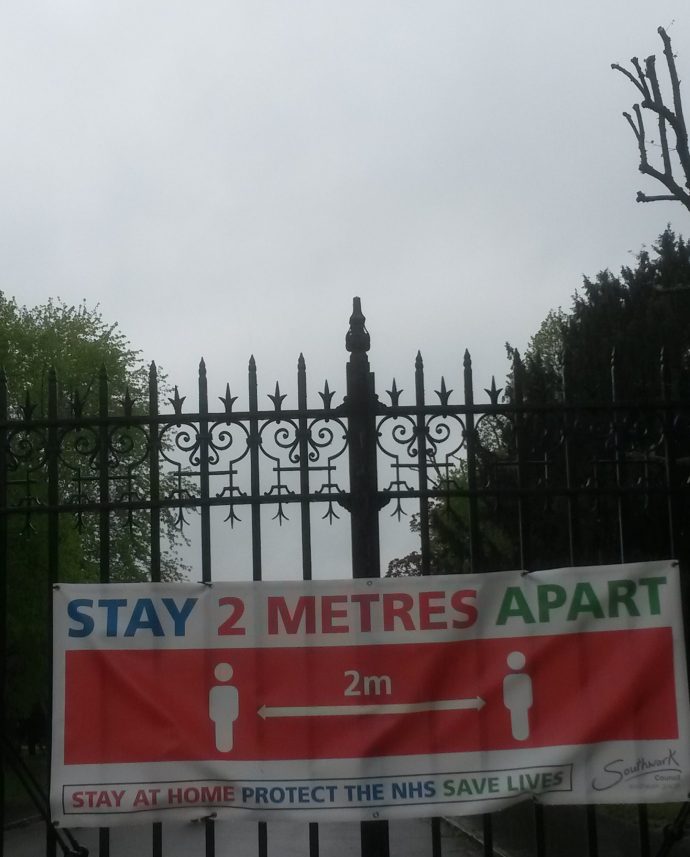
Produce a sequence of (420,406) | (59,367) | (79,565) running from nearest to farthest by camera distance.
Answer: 1. (420,406)
2. (79,565)
3. (59,367)

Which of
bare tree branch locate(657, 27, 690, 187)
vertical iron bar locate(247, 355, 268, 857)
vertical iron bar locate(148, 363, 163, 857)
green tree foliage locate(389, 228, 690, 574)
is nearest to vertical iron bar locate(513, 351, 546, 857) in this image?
green tree foliage locate(389, 228, 690, 574)

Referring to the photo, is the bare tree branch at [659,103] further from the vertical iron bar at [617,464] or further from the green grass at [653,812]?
the green grass at [653,812]

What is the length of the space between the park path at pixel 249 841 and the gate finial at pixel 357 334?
972 centimetres

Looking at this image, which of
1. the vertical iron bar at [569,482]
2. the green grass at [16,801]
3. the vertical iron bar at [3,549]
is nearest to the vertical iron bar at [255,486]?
the vertical iron bar at [3,549]

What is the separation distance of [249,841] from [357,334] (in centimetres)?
1210

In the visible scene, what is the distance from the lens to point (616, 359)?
232 inches

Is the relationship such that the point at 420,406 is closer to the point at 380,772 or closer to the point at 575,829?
the point at 380,772

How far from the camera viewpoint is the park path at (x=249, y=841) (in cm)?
1457

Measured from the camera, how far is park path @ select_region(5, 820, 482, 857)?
47.8 feet

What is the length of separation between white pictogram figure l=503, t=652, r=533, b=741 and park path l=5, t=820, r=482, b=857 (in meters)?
9.21

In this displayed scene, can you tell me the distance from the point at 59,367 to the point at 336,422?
26.4 metres

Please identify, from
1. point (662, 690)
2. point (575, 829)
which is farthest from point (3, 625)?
point (575, 829)

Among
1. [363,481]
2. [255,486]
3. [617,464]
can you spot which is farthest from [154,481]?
[617,464]

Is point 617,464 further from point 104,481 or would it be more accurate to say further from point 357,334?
point 104,481
